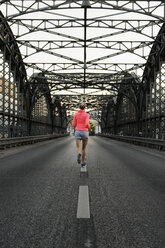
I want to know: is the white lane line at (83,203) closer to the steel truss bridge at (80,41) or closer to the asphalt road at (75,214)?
the asphalt road at (75,214)

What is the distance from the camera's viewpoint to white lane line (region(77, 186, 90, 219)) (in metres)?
3.02

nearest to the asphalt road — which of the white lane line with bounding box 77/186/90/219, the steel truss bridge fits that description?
the white lane line with bounding box 77/186/90/219

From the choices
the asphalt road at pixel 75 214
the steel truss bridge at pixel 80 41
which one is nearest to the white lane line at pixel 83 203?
the asphalt road at pixel 75 214

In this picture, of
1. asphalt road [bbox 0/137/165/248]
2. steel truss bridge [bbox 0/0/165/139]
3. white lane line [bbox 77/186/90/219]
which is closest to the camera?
asphalt road [bbox 0/137/165/248]

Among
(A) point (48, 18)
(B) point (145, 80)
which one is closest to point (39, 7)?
(A) point (48, 18)

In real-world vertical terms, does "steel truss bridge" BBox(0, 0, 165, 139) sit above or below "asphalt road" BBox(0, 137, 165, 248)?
above

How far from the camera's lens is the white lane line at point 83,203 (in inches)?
119

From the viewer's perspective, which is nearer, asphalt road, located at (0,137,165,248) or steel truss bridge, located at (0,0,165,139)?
asphalt road, located at (0,137,165,248)

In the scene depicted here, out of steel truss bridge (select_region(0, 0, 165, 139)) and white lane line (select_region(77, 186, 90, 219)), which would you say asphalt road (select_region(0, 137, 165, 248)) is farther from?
steel truss bridge (select_region(0, 0, 165, 139))

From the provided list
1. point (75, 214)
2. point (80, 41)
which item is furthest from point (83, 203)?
point (80, 41)

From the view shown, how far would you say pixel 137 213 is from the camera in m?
3.11

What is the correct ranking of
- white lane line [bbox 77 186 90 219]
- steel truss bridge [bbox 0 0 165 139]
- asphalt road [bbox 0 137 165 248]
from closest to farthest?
asphalt road [bbox 0 137 165 248] → white lane line [bbox 77 186 90 219] → steel truss bridge [bbox 0 0 165 139]

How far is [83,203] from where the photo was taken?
3488mm

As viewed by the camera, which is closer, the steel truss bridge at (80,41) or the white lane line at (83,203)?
the white lane line at (83,203)
